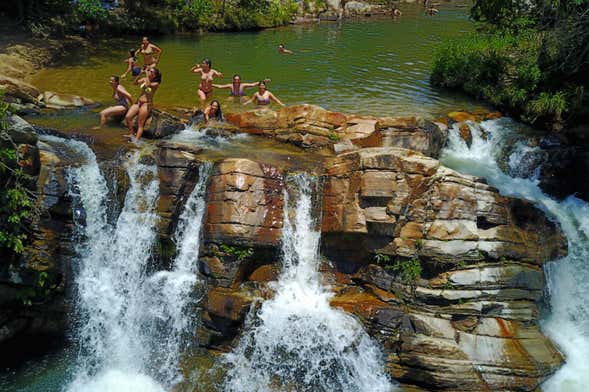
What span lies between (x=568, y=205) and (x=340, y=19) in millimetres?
33572

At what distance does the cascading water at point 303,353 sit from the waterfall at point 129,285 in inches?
56.9

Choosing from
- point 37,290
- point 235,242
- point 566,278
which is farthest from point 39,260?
point 566,278

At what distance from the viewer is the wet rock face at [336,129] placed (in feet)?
42.2

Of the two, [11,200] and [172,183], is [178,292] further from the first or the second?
[11,200]

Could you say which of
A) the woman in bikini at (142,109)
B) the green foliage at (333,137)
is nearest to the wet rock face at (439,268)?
the green foliage at (333,137)

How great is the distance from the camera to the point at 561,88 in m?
15.3

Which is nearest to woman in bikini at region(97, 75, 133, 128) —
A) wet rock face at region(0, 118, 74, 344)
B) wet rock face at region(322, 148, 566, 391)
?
wet rock face at region(0, 118, 74, 344)

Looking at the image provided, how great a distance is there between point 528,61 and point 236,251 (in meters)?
13.2

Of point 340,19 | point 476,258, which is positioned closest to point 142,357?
point 476,258

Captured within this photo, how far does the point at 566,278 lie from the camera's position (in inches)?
420

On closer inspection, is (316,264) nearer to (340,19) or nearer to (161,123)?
(161,123)

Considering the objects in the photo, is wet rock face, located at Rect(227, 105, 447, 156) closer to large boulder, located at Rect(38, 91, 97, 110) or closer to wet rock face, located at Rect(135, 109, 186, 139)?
wet rock face, located at Rect(135, 109, 186, 139)

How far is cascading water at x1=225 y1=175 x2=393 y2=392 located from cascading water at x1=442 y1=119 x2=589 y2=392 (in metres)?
3.62

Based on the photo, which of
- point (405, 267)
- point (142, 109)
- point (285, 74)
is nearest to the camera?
point (405, 267)
